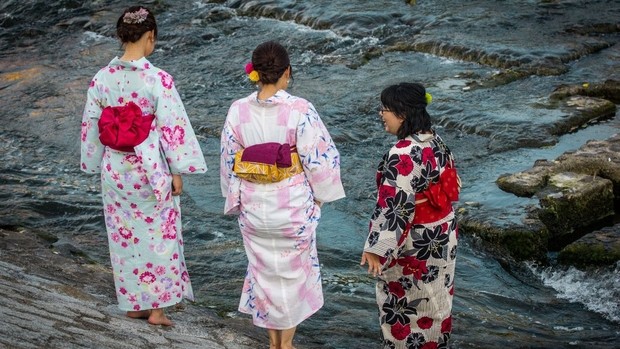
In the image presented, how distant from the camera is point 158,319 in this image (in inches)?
211

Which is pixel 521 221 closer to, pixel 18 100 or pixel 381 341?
pixel 381 341

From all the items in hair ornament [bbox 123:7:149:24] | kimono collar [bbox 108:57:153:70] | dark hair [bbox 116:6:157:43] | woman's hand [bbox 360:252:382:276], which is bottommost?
woman's hand [bbox 360:252:382:276]

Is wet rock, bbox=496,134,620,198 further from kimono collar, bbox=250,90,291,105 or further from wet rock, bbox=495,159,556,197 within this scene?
kimono collar, bbox=250,90,291,105

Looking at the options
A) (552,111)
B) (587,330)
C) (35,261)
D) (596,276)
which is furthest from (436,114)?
(35,261)

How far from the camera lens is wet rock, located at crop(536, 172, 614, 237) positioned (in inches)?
295

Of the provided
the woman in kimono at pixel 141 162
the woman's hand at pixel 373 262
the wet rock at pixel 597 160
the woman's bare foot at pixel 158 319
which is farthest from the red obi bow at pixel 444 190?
the wet rock at pixel 597 160

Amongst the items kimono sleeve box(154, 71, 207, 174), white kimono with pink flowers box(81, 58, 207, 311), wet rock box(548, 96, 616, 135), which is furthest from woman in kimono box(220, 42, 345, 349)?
wet rock box(548, 96, 616, 135)

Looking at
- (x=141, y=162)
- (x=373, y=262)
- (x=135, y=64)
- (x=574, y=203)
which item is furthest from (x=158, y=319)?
(x=574, y=203)

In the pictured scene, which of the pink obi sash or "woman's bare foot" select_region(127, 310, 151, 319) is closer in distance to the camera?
the pink obi sash

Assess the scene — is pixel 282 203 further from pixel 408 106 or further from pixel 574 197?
pixel 574 197

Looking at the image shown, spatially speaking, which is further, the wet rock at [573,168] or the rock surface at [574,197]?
the wet rock at [573,168]

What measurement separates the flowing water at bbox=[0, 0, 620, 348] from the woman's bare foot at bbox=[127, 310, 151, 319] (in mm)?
853

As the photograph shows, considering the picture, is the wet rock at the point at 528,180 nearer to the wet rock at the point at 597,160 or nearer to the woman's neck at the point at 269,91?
the wet rock at the point at 597,160

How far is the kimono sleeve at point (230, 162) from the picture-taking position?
198 inches
